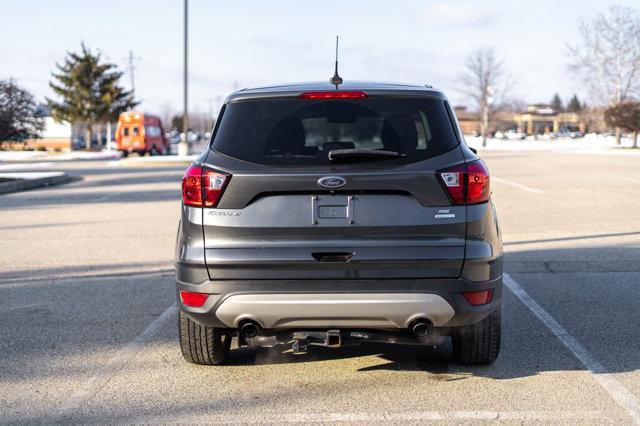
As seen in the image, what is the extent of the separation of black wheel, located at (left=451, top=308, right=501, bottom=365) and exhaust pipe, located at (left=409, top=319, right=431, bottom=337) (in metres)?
0.33

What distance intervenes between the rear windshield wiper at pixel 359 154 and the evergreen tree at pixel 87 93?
Answer: 64.5 metres

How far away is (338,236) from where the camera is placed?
14.4 ft

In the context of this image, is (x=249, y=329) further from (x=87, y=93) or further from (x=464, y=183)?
(x=87, y=93)

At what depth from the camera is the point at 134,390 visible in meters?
4.74

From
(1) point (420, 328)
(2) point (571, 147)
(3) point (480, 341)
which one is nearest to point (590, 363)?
(3) point (480, 341)

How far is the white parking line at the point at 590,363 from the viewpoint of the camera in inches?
174

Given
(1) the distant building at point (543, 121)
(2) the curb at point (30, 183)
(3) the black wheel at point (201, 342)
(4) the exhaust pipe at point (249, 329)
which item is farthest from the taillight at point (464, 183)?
(1) the distant building at point (543, 121)

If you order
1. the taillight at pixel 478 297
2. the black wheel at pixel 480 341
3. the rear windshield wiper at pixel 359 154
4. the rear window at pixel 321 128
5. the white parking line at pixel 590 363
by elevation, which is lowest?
the white parking line at pixel 590 363

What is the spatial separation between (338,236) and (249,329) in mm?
771

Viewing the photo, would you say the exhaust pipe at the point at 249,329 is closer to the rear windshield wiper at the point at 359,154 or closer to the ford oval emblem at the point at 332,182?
the ford oval emblem at the point at 332,182

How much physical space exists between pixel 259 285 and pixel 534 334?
2522 millimetres

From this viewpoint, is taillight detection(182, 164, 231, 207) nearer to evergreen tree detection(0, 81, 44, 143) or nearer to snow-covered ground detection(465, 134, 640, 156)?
evergreen tree detection(0, 81, 44, 143)

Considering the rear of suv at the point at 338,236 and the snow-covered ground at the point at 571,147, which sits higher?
the rear of suv at the point at 338,236

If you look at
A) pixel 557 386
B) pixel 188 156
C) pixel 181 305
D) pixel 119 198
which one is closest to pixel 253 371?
pixel 181 305
